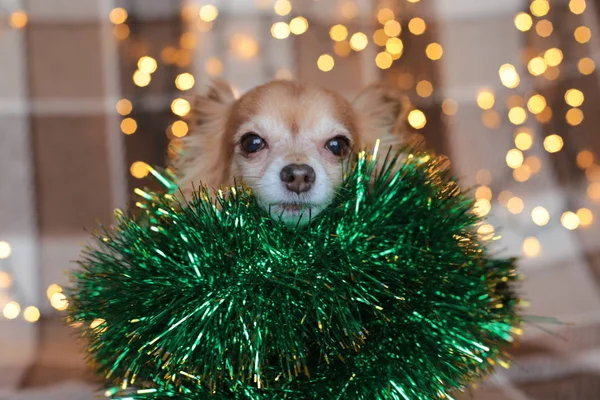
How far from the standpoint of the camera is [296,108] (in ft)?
2.78

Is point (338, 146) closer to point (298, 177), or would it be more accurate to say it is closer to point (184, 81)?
point (298, 177)

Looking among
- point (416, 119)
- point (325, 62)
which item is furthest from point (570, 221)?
point (325, 62)

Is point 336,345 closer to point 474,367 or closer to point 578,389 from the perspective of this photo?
point 474,367

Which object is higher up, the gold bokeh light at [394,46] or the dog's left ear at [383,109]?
the gold bokeh light at [394,46]

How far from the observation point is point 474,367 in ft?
2.48

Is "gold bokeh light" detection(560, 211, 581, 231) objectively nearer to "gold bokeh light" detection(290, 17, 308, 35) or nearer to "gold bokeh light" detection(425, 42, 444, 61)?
"gold bokeh light" detection(425, 42, 444, 61)

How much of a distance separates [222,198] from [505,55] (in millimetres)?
1310

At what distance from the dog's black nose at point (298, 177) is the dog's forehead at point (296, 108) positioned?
0.30 ft

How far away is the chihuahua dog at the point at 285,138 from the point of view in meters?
0.77

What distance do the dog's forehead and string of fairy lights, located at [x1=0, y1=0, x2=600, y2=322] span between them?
0.88 m

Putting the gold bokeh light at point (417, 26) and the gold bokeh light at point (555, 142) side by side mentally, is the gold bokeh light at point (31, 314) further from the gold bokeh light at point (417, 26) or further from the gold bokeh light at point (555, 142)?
the gold bokeh light at point (555, 142)

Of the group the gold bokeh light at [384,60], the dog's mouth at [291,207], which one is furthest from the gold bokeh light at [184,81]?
the dog's mouth at [291,207]

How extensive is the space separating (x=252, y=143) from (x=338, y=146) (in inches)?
4.3

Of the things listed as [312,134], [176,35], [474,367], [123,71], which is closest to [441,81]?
[176,35]
